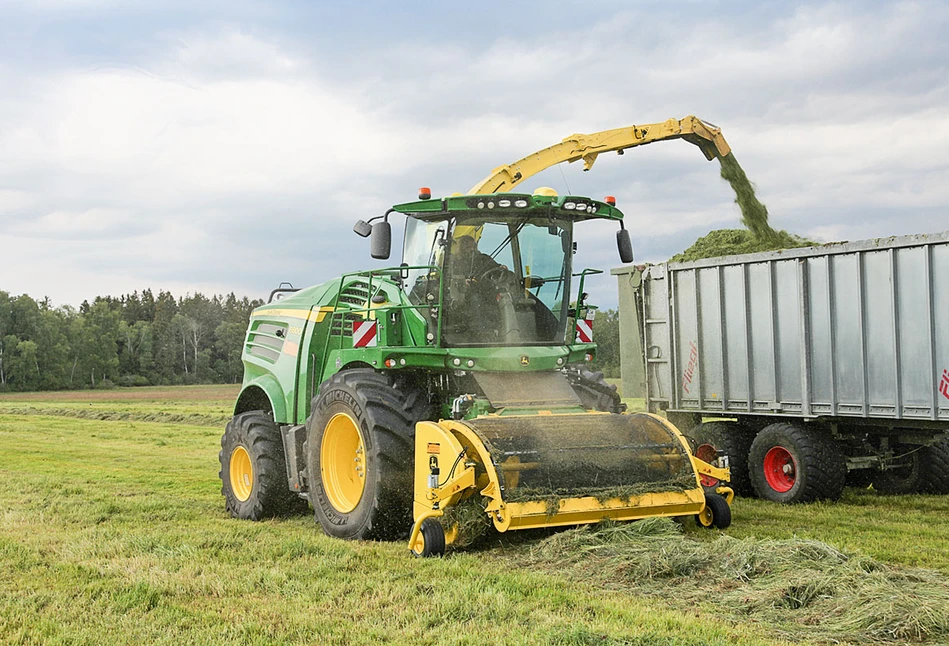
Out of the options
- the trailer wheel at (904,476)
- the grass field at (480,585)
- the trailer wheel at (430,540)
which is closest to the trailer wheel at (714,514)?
the grass field at (480,585)

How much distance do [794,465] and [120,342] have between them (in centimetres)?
8566

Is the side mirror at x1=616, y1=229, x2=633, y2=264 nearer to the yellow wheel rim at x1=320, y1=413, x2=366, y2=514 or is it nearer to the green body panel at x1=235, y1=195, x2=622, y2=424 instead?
the green body panel at x1=235, y1=195, x2=622, y2=424

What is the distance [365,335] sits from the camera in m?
8.22

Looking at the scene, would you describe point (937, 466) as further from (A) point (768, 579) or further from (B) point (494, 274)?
(A) point (768, 579)

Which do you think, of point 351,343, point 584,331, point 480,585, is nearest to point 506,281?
point 584,331

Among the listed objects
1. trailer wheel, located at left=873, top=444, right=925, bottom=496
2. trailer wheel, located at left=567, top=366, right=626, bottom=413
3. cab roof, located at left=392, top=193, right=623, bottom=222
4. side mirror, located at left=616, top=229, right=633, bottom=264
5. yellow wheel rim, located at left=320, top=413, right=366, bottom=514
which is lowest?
trailer wheel, located at left=873, top=444, right=925, bottom=496

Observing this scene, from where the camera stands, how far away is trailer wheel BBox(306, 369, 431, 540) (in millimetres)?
7340

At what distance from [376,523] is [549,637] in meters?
3.05

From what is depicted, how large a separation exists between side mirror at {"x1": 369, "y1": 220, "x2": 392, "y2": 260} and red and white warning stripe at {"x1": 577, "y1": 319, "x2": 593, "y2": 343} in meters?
2.13

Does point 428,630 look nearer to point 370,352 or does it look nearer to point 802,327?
point 370,352

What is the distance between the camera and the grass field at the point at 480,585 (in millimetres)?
4770

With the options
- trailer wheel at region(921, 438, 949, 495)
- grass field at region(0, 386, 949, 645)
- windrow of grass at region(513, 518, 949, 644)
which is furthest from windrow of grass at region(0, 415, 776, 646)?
trailer wheel at region(921, 438, 949, 495)

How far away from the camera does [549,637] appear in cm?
457

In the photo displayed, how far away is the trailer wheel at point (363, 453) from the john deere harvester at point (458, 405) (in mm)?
16
